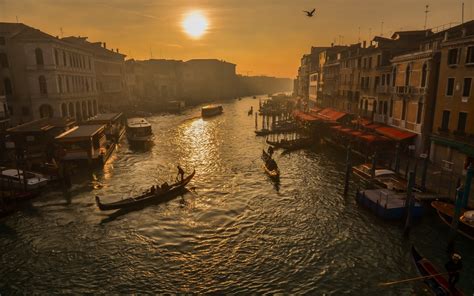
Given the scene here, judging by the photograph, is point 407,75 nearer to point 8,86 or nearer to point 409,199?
point 409,199

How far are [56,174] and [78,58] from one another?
3871 cm

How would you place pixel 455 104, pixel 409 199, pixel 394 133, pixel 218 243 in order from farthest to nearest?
pixel 394 133
pixel 455 104
pixel 218 243
pixel 409 199

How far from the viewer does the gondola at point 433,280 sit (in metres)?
15.3

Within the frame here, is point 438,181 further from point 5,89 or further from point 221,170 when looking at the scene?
point 5,89

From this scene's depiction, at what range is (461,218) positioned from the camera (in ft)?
69.9

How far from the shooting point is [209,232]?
2380 centimetres

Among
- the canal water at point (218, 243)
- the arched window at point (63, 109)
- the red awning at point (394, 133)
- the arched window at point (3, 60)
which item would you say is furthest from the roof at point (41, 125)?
the red awning at point (394, 133)

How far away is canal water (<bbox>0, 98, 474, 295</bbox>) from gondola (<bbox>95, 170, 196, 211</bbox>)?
82 cm

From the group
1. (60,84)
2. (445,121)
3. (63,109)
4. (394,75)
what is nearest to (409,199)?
(445,121)

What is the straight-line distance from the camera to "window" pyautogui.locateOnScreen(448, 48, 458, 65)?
30625mm

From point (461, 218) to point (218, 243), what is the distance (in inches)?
658

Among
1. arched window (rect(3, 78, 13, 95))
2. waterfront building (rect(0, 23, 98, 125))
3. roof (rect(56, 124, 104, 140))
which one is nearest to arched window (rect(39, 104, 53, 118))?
waterfront building (rect(0, 23, 98, 125))

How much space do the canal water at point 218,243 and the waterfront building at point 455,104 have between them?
9.26m

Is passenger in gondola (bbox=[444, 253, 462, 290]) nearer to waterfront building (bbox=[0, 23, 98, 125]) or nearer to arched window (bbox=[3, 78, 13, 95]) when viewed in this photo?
waterfront building (bbox=[0, 23, 98, 125])
